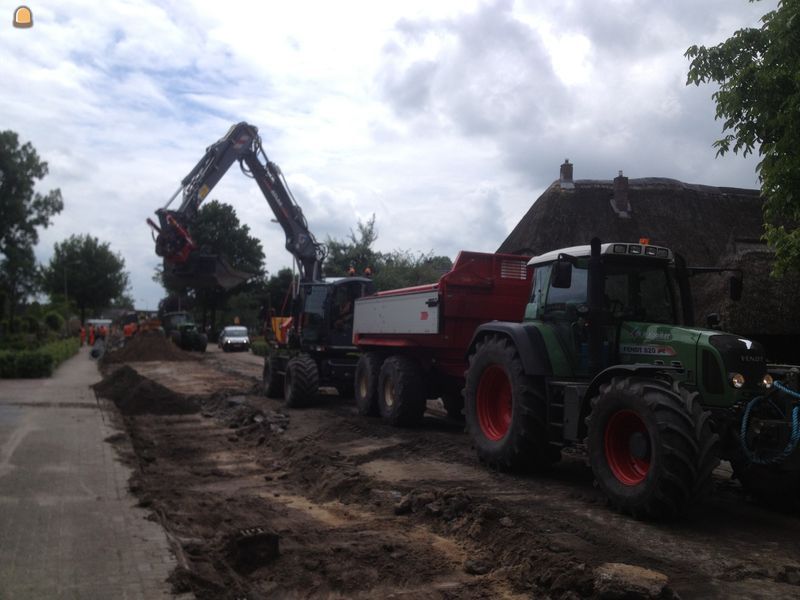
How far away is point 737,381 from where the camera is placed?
6.89 metres

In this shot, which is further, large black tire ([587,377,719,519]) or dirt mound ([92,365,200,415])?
dirt mound ([92,365,200,415])

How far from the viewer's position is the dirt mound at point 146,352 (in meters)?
32.4

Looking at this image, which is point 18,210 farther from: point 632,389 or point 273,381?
point 632,389

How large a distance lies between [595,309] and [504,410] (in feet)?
6.76

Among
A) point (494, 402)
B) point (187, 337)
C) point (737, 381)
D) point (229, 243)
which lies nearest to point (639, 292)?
point (737, 381)

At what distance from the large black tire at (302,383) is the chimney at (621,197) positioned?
11270 millimetres

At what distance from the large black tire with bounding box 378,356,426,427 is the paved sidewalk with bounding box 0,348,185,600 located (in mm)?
4426

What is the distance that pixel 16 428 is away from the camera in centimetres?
1306

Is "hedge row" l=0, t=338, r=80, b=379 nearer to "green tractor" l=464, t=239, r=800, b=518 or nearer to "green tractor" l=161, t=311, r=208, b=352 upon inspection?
"green tractor" l=161, t=311, r=208, b=352

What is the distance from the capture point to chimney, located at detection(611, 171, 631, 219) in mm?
22886

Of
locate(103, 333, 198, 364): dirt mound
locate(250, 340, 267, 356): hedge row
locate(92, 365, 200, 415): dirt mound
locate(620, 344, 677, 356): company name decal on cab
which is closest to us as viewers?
locate(620, 344, 677, 356): company name decal on cab

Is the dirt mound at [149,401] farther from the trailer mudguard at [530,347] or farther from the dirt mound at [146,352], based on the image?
the dirt mound at [146,352]

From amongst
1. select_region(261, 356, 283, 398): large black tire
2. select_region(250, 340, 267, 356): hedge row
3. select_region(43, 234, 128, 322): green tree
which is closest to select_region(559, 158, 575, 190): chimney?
select_region(261, 356, 283, 398): large black tire

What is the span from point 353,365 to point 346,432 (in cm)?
407
